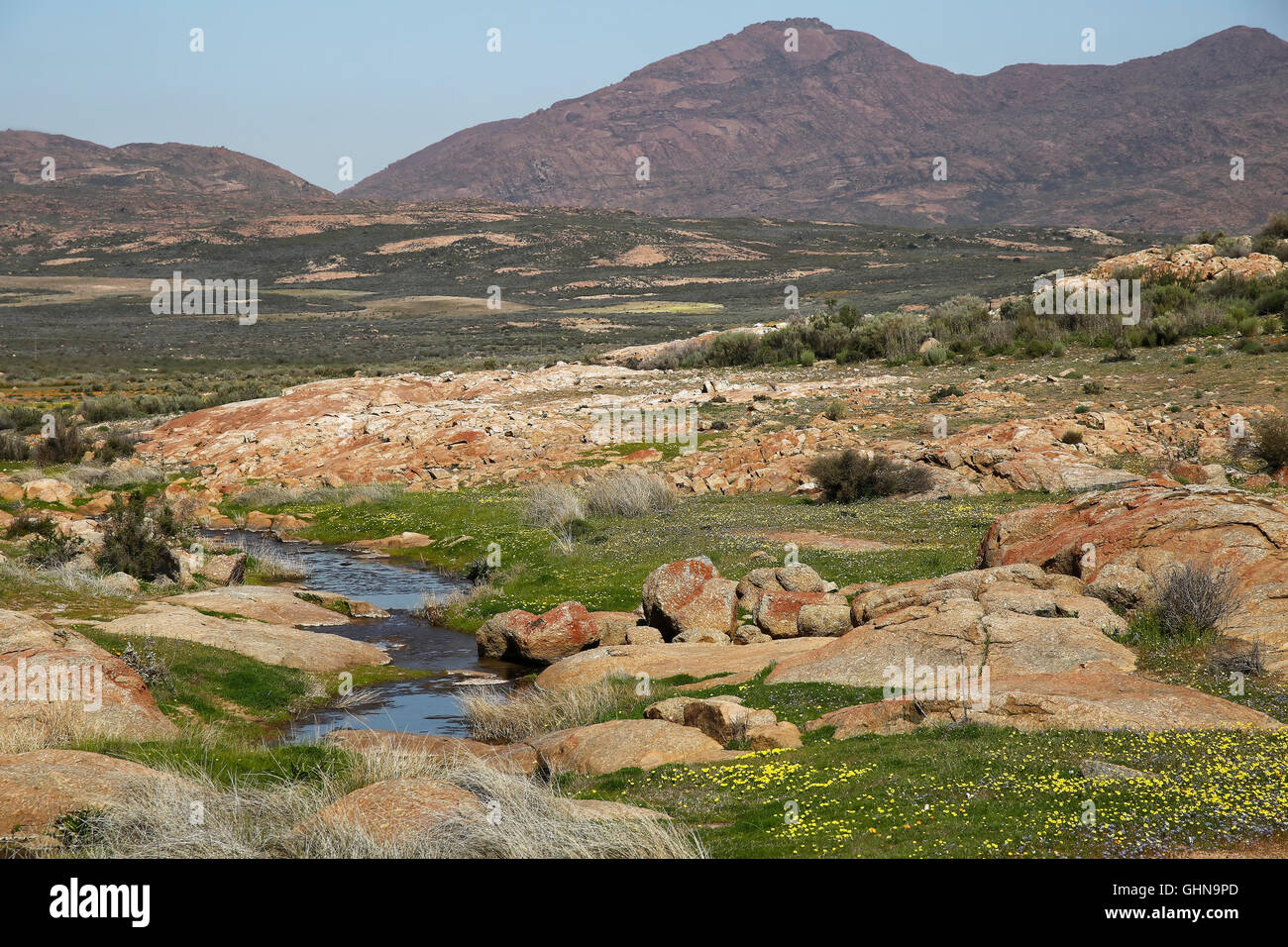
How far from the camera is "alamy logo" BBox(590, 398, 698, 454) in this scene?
1367 inches

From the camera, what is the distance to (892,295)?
341 feet

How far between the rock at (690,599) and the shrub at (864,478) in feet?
26.5

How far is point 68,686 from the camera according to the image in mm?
12398

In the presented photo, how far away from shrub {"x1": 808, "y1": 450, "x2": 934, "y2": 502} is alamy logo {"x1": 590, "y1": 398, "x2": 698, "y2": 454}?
7.63 m

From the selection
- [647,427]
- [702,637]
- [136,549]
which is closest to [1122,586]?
[702,637]

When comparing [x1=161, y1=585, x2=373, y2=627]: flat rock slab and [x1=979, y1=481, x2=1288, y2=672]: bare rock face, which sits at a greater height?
[x1=979, y1=481, x2=1288, y2=672]: bare rock face

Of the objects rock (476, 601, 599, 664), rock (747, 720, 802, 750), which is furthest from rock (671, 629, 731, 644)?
rock (747, 720, 802, 750)

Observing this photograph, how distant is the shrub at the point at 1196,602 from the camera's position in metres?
11.9

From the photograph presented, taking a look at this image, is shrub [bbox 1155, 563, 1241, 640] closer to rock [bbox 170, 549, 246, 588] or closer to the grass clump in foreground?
the grass clump in foreground

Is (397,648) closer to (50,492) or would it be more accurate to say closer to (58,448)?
(50,492)

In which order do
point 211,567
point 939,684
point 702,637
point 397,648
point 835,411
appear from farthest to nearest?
1. point 835,411
2. point 211,567
3. point 397,648
4. point 702,637
5. point 939,684

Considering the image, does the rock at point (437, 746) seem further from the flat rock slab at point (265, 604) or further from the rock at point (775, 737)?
the flat rock slab at point (265, 604)

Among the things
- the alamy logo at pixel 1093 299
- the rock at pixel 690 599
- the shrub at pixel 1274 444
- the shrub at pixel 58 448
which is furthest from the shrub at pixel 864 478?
the shrub at pixel 58 448
